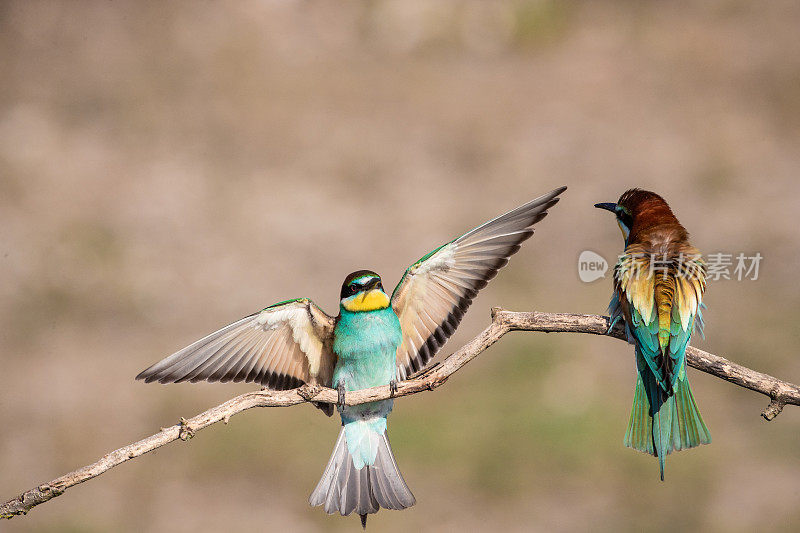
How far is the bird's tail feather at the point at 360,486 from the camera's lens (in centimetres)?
241

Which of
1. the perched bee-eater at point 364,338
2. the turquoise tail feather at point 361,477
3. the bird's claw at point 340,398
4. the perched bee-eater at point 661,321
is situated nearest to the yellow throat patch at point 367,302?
the perched bee-eater at point 364,338

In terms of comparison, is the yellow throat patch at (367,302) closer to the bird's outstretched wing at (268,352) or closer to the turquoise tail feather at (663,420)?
the bird's outstretched wing at (268,352)

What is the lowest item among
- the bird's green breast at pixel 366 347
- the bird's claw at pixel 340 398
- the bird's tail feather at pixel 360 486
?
the bird's tail feather at pixel 360 486

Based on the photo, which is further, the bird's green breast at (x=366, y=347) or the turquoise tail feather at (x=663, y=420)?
the bird's green breast at (x=366, y=347)

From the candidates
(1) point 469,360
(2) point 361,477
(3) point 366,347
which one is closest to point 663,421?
(1) point 469,360

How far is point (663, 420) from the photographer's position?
6.77 feet

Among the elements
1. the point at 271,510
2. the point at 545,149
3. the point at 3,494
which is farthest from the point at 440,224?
the point at 3,494

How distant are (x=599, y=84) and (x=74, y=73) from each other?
382 cm

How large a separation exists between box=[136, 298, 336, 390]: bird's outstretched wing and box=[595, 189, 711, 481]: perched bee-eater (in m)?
0.76

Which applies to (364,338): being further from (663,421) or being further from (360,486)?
(663,421)

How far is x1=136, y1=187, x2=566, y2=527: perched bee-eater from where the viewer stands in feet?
7.12

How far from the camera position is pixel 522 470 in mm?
4535

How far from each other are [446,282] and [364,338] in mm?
251

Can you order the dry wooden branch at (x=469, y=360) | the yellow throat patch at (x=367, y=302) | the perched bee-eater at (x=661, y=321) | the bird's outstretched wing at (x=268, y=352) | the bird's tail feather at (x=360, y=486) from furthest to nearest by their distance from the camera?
the bird's tail feather at (x=360, y=486), the yellow throat patch at (x=367, y=302), the bird's outstretched wing at (x=268, y=352), the perched bee-eater at (x=661, y=321), the dry wooden branch at (x=469, y=360)
